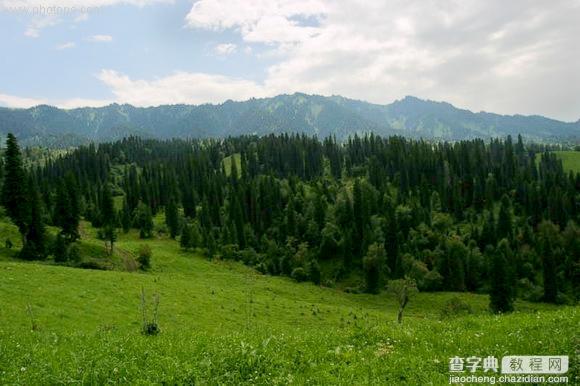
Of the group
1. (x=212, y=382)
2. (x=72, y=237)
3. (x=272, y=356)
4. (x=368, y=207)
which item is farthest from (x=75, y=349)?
(x=368, y=207)

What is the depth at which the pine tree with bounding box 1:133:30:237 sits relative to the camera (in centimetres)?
7162

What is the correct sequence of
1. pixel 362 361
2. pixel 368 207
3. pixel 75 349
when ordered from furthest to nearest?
pixel 368 207, pixel 75 349, pixel 362 361

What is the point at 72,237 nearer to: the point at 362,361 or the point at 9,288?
the point at 9,288

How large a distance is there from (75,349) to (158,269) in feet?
252

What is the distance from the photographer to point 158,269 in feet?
293

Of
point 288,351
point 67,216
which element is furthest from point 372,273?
point 288,351
